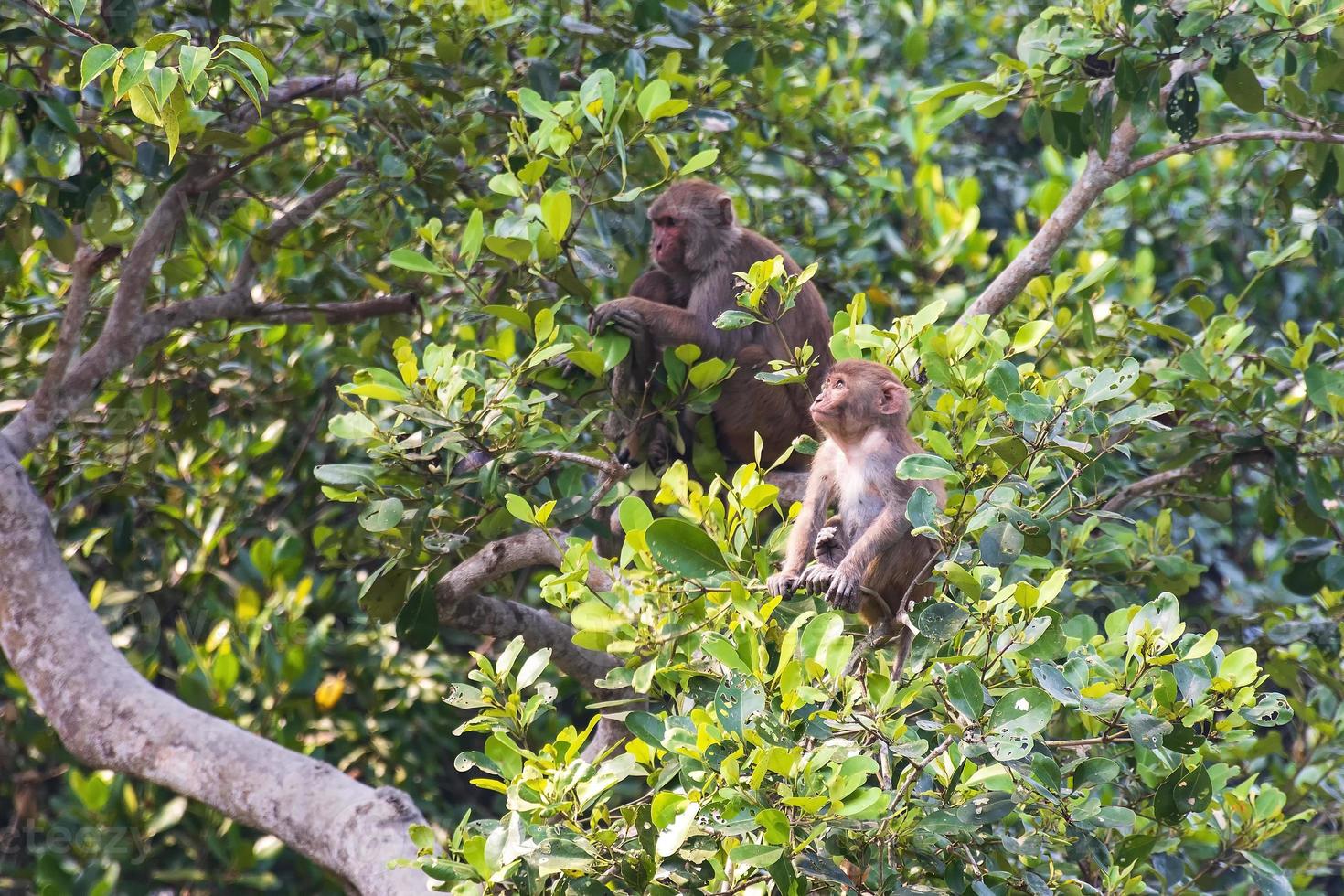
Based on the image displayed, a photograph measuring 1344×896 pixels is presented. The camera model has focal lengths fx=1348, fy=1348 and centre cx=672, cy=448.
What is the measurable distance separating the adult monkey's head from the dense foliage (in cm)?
16

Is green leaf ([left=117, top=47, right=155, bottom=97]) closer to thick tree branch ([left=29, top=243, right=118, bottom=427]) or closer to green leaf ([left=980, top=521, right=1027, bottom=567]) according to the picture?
green leaf ([left=980, top=521, right=1027, bottom=567])

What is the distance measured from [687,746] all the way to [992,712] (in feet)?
1.91

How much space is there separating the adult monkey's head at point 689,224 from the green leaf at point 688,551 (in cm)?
251

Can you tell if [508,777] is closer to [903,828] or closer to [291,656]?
[903,828]

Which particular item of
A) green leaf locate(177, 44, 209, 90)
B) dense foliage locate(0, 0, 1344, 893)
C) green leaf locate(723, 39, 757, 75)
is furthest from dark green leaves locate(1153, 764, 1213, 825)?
green leaf locate(723, 39, 757, 75)

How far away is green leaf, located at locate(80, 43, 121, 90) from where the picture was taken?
115 inches

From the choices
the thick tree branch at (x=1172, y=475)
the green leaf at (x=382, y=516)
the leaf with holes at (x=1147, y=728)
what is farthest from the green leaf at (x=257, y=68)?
the thick tree branch at (x=1172, y=475)

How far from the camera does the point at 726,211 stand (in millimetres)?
5219

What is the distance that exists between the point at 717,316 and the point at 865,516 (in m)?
1.36

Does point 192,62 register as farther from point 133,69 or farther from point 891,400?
point 891,400

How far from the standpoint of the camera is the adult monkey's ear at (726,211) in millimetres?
5203

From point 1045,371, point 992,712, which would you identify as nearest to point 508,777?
point 992,712

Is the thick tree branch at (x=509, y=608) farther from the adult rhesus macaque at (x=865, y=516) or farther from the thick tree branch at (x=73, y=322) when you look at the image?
the thick tree branch at (x=73, y=322)

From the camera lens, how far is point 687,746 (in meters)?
2.59
